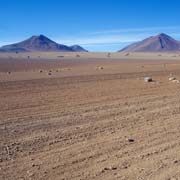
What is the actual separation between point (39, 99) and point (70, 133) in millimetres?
7911

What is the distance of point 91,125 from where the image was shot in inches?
456

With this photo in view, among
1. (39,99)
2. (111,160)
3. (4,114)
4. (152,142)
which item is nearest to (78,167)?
(111,160)

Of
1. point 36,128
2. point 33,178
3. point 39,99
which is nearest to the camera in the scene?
point 33,178

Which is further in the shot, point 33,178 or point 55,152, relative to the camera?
point 55,152

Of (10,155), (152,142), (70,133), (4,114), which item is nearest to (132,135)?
(152,142)

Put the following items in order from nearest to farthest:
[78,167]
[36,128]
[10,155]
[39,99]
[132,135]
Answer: [78,167], [10,155], [132,135], [36,128], [39,99]

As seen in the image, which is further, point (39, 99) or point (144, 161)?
point (39, 99)

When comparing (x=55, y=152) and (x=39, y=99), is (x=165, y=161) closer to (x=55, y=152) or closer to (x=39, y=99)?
(x=55, y=152)

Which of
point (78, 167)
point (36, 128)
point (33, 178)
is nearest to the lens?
point (33, 178)

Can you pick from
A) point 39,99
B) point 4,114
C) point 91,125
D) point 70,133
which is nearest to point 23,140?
point 70,133

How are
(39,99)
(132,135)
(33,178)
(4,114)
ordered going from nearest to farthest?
(33,178)
(132,135)
(4,114)
(39,99)

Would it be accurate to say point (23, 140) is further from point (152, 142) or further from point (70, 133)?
point (152, 142)

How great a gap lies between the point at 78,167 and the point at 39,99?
35.4 feet

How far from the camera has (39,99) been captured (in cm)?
1830
